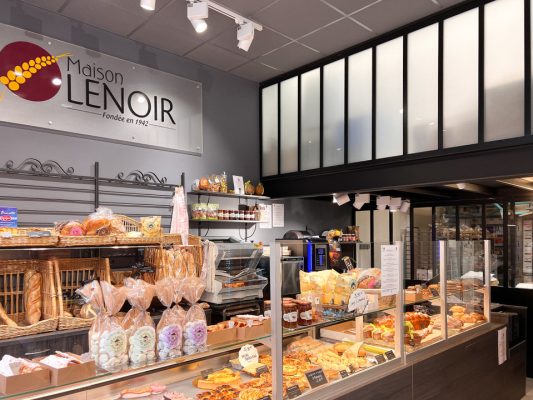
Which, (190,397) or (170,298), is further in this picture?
(190,397)

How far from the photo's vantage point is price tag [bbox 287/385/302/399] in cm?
184

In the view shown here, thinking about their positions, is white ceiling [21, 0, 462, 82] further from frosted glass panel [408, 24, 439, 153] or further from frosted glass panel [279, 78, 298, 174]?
frosted glass panel [279, 78, 298, 174]

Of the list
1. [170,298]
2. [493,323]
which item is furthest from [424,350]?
[170,298]

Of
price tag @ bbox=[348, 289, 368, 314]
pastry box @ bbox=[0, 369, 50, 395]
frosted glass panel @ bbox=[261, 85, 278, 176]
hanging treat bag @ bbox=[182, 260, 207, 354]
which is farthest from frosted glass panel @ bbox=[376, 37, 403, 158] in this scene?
pastry box @ bbox=[0, 369, 50, 395]

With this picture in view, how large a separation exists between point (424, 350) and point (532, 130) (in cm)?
207

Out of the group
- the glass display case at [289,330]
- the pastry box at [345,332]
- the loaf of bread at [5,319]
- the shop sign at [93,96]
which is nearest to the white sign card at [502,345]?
the glass display case at [289,330]

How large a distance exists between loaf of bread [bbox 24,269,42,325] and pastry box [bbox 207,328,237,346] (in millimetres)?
2059

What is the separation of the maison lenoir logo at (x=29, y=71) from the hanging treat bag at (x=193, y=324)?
296 centimetres

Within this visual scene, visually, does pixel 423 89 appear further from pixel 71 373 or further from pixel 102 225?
pixel 71 373

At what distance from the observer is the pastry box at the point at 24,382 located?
1.22m

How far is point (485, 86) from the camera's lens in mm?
3730

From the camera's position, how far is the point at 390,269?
252 cm

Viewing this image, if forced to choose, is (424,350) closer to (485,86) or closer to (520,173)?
(520,173)

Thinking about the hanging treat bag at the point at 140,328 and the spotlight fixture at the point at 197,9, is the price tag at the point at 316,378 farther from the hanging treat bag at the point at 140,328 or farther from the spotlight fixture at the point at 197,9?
the spotlight fixture at the point at 197,9
